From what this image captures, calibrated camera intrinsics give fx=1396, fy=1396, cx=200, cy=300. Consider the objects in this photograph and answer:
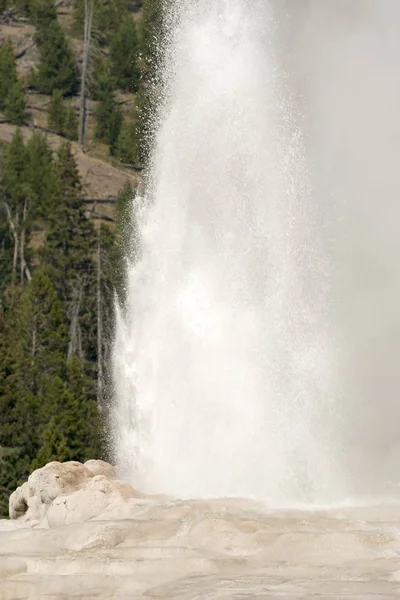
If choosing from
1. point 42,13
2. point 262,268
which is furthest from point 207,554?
point 42,13

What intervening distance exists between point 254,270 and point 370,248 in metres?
4.97

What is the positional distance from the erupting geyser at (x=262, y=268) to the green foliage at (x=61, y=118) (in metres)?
58.8

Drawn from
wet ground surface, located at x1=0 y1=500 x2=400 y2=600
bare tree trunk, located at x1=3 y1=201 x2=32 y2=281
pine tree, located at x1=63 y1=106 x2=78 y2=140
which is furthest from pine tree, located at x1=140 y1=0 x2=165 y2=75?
wet ground surface, located at x1=0 y1=500 x2=400 y2=600

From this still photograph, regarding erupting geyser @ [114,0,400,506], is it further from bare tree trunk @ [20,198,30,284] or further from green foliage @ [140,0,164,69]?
bare tree trunk @ [20,198,30,284]

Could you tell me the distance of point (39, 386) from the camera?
64.1 meters

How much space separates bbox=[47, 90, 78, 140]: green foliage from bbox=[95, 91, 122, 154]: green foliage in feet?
7.62

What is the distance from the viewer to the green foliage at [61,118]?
98.3 metres

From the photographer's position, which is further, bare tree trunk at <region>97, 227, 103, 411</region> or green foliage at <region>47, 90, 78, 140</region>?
green foliage at <region>47, 90, 78, 140</region>

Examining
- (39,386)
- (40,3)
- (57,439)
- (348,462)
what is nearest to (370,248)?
(348,462)

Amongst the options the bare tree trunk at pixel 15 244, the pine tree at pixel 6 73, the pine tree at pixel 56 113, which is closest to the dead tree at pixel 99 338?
the bare tree trunk at pixel 15 244

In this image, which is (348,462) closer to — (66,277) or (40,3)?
(66,277)

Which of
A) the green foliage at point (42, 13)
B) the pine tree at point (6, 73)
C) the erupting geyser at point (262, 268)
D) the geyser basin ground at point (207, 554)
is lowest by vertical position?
the geyser basin ground at point (207, 554)

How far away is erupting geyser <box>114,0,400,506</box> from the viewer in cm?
3052

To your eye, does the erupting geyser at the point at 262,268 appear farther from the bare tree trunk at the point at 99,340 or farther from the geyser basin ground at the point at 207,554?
the bare tree trunk at the point at 99,340
